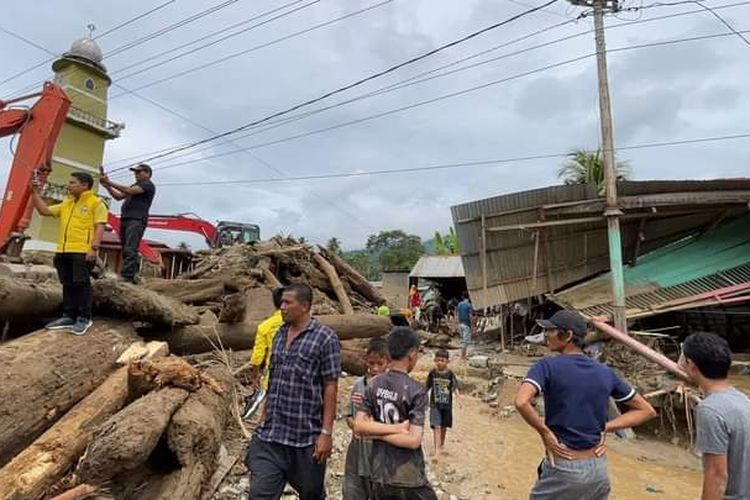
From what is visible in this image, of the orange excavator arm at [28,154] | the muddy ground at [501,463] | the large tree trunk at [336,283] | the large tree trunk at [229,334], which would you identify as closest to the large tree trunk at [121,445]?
the muddy ground at [501,463]

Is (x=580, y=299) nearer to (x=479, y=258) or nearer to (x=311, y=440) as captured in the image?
(x=479, y=258)

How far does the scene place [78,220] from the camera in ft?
14.9

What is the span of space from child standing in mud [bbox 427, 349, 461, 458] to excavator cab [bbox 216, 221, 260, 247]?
1002cm

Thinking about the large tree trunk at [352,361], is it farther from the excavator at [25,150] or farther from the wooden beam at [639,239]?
the wooden beam at [639,239]

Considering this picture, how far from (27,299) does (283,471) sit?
3387mm

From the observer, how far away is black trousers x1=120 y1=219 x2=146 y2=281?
240 inches

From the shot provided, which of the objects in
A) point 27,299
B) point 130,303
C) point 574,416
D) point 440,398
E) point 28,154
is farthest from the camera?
point 28,154

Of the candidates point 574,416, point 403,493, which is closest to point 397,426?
point 403,493

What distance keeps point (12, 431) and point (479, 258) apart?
30.1ft

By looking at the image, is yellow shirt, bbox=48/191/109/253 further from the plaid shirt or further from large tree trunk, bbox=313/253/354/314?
large tree trunk, bbox=313/253/354/314

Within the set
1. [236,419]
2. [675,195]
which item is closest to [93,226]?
[236,419]

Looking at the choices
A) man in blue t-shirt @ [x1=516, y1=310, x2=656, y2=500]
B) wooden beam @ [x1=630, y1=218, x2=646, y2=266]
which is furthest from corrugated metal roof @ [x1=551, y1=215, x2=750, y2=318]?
man in blue t-shirt @ [x1=516, y1=310, x2=656, y2=500]

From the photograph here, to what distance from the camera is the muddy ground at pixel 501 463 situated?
194 inches

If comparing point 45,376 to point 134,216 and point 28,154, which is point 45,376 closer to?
point 134,216
